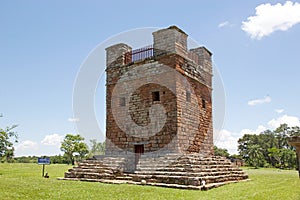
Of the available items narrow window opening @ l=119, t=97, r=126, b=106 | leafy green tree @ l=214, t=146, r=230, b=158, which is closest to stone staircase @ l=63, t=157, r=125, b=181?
narrow window opening @ l=119, t=97, r=126, b=106

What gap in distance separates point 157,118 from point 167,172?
3407 mm

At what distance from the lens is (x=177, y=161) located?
474 inches

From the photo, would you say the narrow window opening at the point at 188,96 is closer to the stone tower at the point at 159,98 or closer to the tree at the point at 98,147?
the stone tower at the point at 159,98

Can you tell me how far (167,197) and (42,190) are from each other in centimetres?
383

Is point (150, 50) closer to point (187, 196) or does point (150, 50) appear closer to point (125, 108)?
point (125, 108)

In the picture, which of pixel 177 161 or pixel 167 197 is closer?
pixel 167 197

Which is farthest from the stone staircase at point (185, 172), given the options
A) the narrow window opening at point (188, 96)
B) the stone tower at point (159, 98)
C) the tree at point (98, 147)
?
the tree at point (98, 147)

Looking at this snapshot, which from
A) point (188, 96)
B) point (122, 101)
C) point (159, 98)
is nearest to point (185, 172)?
point (159, 98)

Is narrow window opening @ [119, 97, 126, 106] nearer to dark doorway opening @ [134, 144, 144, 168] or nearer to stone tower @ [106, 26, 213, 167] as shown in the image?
stone tower @ [106, 26, 213, 167]

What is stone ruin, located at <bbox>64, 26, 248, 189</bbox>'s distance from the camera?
12633 mm

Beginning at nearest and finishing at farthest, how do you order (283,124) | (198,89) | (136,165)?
(136,165), (198,89), (283,124)

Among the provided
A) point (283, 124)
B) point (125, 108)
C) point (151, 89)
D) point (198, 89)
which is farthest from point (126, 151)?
point (283, 124)

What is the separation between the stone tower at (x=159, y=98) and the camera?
14062 millimetres

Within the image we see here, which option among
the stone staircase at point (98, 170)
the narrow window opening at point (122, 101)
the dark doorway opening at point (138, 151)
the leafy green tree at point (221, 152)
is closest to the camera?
the stone staircase at point (98, 170)
